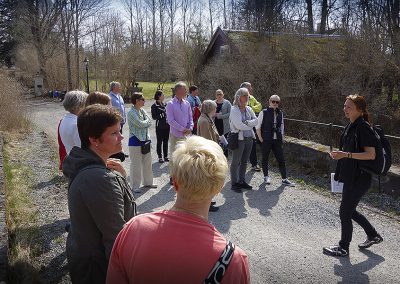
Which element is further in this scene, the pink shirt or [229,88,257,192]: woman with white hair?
[229,88,257,192]: woman with white hair

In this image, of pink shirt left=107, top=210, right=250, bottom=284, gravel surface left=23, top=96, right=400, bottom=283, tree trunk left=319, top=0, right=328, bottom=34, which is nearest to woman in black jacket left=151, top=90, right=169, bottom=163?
gravel surface left=23, top=96, right=400, bottom=283

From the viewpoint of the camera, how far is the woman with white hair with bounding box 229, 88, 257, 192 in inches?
252

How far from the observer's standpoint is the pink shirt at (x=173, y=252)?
58.6 inches

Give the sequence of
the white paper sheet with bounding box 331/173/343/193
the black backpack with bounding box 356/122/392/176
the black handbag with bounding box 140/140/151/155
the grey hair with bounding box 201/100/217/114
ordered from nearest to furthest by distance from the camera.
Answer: the black backpack with bounding box 356/122/392/176
the white paper sheet with bounding box 331/173/343/193
the grey hair with bounding box 201/100/217/114
the black handbag with bounding box 140/140/151/155

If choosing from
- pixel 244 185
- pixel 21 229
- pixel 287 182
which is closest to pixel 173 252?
pixel 21 229

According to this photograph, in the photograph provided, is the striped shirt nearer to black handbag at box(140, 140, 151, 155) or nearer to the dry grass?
black handbag at box(140, 140, 151, 155)

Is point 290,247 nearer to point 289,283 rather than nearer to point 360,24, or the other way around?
point 289,283

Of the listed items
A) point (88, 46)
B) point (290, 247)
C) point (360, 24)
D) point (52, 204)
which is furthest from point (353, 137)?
point (88, 46)

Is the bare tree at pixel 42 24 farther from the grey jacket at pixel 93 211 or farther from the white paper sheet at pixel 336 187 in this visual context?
the grey jacket at pixel 93 211

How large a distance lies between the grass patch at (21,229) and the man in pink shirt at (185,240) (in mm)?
2454

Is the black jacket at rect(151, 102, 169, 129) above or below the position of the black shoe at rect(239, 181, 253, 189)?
above

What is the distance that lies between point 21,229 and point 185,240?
4.12 metres

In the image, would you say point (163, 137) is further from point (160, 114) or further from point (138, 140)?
point (138, 140)

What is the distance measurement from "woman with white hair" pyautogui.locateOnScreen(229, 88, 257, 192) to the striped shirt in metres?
1.51
